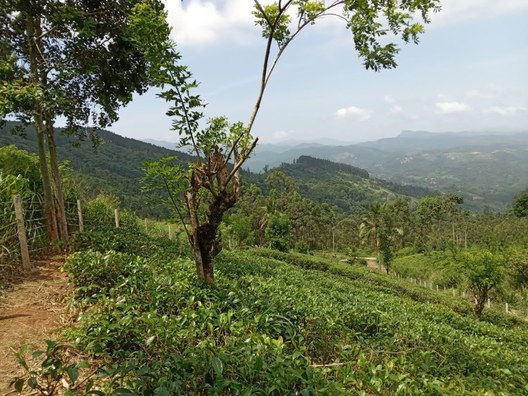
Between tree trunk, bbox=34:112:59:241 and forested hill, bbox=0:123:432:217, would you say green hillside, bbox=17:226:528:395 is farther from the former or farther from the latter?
forested hill, bbox=0:123:432:217

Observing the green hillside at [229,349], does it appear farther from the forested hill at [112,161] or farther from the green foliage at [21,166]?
the forested hill at [112,161]

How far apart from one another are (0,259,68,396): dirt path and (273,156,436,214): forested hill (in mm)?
109566

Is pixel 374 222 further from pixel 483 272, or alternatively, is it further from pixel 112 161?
pixel 112 161

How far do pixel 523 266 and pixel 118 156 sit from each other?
95643mm

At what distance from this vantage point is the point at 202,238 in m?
4.85

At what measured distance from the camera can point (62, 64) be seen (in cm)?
715

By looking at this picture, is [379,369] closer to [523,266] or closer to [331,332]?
[331,332]

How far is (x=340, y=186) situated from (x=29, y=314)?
483 ft

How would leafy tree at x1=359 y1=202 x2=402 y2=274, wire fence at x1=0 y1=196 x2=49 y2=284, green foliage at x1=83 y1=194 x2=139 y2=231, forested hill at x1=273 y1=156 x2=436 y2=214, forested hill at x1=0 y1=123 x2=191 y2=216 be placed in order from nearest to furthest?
wire fence at x1=0 y1=196 x2=49 y2=284
green foliage at x1=83 y1=194 x2=139 y2=231
leafy tree at x1=359 y1=202 x2=402 y2=274
forested hill at x1=0 y1=123 x2=191 y2=216
forested hill at x1=273 y1=156 x2=436 y2=214

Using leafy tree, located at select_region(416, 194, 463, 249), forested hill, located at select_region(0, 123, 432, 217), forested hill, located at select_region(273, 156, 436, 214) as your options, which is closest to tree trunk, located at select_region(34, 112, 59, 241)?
forested hill, located at select_region(0, 123, 432, 217)

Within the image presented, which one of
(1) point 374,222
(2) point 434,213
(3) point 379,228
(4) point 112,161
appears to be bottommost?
(2) point 434,213

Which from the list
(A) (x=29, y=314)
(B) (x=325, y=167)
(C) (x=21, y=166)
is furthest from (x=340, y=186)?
(A) (x=29, y=314)

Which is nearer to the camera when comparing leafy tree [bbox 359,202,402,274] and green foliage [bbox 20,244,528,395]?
green foliage [bbox 20,244,528,395]

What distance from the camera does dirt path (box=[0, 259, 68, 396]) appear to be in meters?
3.14
